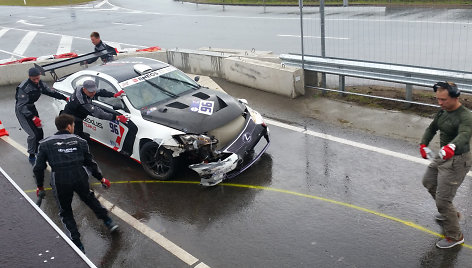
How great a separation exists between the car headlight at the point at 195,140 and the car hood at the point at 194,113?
3.5 inches

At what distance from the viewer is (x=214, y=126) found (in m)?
7.02

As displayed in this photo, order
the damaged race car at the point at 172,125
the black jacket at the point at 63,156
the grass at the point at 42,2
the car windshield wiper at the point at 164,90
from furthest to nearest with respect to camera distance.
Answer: the grass at the point at 42,2 → the car windshield wiper at the point at 164,90 → the damaged race car at the point at 172,125 → the black jacket at the point at 63,156

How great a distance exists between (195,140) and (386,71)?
4574mm

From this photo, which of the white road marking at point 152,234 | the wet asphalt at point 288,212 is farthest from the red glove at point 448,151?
the white road marking at point 152,234

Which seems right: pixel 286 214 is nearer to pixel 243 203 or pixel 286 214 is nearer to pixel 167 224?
pixel 243 203

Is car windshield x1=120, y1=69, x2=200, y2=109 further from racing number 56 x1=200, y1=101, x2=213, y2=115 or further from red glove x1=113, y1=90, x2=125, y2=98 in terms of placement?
racing number 56 x1=200, y1=101, x2=213, y2=115

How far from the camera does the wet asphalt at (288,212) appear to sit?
5.33m

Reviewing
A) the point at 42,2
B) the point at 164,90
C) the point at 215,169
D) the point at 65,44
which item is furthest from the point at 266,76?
the point at 42,2

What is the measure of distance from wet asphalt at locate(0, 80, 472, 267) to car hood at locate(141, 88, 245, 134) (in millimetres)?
930

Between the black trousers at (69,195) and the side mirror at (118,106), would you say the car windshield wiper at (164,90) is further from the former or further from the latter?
the black trousers at (69,195)

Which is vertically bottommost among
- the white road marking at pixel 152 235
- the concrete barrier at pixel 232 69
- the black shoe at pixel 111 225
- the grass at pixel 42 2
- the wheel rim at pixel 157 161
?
the white road marking at pixel 152 235

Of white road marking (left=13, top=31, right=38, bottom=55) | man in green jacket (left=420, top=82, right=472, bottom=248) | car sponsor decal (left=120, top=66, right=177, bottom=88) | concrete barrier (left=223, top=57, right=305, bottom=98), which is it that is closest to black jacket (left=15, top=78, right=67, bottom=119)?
car sponsor decal (left=120, top=66, right=177, bottom=88)

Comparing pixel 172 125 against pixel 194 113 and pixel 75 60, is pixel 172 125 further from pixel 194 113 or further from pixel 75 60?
pixel 75 60

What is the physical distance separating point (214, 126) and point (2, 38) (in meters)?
22.2
